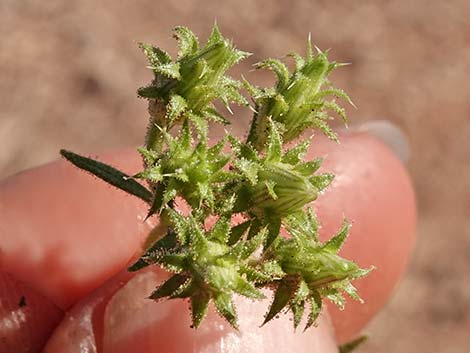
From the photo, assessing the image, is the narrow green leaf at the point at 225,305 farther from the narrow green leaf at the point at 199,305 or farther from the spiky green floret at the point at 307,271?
the spiky green floret at the point at 307,271

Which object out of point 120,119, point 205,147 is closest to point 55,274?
point 205,147

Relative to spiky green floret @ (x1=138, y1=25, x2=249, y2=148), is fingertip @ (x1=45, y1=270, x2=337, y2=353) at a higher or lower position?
lower

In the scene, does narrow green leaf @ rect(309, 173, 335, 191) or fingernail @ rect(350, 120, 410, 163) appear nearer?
narrow green leaf @ rect(309, 173, 335, 191)

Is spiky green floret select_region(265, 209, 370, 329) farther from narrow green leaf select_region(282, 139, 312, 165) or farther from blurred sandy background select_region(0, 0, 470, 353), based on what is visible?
blurred sandy background select_region(0, 0, 470, 353)

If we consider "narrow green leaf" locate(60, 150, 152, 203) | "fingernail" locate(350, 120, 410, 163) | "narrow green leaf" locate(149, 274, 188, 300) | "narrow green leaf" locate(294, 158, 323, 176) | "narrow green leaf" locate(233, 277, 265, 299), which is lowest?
"narrow green leaf" locate(233, 277, 265, 299)

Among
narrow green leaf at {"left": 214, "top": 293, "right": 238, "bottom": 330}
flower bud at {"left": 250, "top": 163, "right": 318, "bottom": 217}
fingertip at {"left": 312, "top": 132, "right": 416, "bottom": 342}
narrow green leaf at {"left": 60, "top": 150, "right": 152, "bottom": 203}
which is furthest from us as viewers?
fingertip at {"left": 312, "top": 132, "right": 416, "bottom": 342}

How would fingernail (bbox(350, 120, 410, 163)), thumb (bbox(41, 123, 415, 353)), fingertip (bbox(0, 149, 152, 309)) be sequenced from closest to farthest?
thumb (bbox(41, 123, 415, 353))
fingertip (bbox(0, 149, 152, 309))
fingernail (bbox(350, 120, 410, 163))

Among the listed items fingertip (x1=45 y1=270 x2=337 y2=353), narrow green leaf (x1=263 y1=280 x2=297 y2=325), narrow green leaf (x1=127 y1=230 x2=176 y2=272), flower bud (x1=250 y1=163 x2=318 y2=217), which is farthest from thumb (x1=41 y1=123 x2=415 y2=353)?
flower bud (x1=250 y1=163 x2=318 y2=217)

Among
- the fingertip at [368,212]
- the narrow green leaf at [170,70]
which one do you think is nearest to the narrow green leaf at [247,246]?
the narrow green leaf at [170,70]
